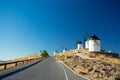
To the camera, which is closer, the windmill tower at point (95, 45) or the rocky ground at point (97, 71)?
the rocky ground at point (97, 71)

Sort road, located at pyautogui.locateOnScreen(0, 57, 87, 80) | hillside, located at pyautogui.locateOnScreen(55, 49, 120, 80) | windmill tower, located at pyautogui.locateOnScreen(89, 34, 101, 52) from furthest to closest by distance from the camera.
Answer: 1. windmill tower, located at pyautogui.locateOnScreen(89, 34, 101, 52)
2. hillside, located at pyautogui.locateOnScreen(55, 49, 120, 80)
3. road, located at pyautogui.locateOnScreen(0, 57, 87, 80)

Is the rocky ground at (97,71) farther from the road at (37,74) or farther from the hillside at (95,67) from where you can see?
the road at (37,74)

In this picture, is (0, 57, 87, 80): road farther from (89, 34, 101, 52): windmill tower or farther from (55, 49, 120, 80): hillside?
(89, 34, 101, 52): windmill tower

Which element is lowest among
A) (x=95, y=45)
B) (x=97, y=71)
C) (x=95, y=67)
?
(x=97, y=71)

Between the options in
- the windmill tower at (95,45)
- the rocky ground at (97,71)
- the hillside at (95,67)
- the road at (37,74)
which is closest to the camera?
the road at (37,74)

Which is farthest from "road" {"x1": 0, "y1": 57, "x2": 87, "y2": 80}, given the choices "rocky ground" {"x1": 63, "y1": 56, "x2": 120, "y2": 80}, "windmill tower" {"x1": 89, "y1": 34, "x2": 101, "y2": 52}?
"windmill tower" {"x1": 89, "y1": 34, "x2": 101, "y2": 52}

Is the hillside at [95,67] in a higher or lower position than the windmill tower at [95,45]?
lower

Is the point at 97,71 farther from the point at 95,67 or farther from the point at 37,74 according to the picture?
the point at 37,74

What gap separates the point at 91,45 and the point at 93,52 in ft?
13.9

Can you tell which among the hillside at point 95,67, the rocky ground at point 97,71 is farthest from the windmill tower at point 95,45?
the rocky ground at point 97,71

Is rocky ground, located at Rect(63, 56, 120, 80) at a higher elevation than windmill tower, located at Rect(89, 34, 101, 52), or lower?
lower

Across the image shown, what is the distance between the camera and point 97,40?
349 ft

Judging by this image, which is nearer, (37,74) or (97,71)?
(37,74)

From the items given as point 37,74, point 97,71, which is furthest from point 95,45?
point 37,74
